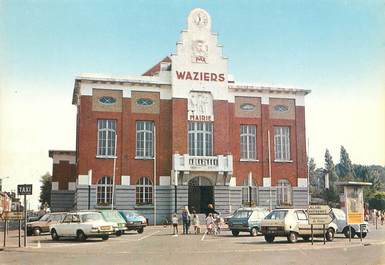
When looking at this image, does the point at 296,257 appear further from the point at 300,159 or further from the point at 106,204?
the point at 300,159

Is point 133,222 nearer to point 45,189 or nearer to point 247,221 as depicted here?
point 247,221

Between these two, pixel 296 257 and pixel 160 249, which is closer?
pixel 296 257

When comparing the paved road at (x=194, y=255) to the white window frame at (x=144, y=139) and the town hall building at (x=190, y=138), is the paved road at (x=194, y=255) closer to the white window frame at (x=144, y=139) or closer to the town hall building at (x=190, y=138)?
the town hall building at (x=190, y=138)

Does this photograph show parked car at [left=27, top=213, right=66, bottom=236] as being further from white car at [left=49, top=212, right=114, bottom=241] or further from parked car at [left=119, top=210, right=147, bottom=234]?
white car at [left=49, top=212, right=114, bottom=241]

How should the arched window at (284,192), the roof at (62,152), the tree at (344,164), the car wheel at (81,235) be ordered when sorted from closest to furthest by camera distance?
the car wheel at (81,235), the arched window at (284,192), the roof at (62,152), the tree at (344,164)

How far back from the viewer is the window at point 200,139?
1804 inches

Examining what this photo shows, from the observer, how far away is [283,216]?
81.8 ft

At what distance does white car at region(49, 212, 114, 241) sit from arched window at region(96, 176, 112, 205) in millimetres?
15784

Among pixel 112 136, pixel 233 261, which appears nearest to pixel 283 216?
pixel 233 261

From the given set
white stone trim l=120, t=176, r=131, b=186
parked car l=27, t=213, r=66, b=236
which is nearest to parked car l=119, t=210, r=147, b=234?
parked car l=27, t=213, r=66, b=236

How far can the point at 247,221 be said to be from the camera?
99.6ft

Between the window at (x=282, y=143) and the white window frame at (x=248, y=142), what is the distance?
1913 millimetres

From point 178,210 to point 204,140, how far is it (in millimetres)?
6130

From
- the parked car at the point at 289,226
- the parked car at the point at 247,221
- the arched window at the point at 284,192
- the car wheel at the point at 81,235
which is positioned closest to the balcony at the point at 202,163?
the arched window at the point at 284,192
